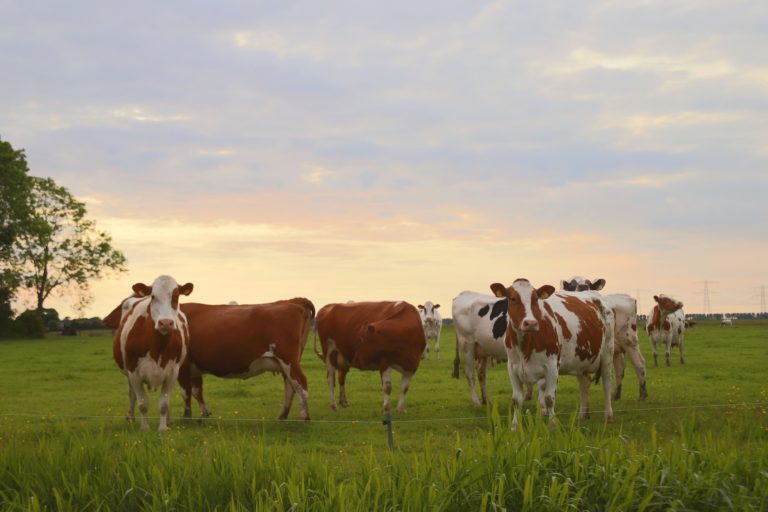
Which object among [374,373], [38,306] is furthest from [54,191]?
[374,373]

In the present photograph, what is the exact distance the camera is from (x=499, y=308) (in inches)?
627

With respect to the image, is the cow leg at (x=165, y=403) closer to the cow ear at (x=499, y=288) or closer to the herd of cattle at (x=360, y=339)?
the herd of cattle at (x=360, y=339)

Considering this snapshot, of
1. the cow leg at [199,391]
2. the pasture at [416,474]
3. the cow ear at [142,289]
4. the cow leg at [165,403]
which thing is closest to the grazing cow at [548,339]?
the pasture at [416,474]

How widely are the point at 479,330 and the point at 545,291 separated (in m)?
4.41

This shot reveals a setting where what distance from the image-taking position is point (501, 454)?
279 inches

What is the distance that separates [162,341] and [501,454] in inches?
→ 284

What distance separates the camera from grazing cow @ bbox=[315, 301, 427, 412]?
1536 cm

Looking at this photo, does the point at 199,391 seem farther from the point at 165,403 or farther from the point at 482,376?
the point at 482,376

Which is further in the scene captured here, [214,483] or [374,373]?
[374,373]

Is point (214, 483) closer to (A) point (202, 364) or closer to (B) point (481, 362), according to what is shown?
(A) point (202, 364)

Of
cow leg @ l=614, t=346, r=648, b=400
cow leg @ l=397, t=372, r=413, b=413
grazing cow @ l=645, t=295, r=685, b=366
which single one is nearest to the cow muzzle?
cow leg @ l=397, t=372, r=413, b=413

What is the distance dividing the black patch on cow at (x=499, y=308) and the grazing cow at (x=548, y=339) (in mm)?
1920

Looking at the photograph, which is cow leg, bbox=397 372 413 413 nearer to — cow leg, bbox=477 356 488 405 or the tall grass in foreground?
cow leg, bbox=477 356 488 405

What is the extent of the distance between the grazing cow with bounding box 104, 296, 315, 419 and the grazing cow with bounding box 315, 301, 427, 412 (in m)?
1.55
